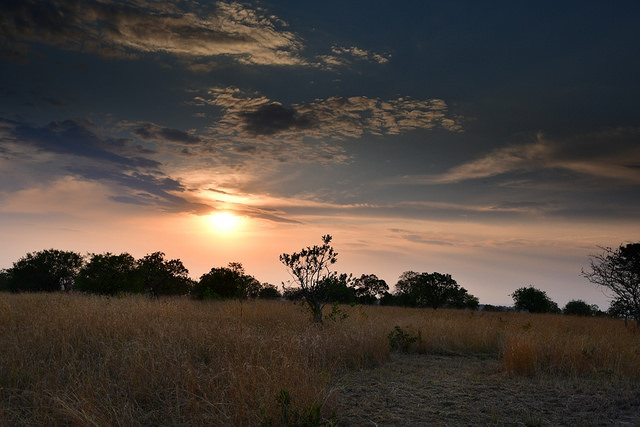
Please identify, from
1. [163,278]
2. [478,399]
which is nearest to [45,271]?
[163,278]

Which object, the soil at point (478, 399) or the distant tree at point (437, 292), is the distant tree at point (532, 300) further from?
the soil at point (478, 399)

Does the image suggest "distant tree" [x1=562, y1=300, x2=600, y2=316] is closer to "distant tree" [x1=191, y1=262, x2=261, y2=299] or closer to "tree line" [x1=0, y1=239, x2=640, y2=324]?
"tree line" [x1=0, y1=239, x2=640, y2=324]

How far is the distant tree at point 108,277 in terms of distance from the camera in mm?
25266

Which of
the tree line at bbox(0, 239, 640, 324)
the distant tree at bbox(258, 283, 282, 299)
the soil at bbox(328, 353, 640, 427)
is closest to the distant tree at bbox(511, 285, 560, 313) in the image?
the tree line at bbox(0, 239, 640, 324)

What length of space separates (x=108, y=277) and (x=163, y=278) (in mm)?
3765

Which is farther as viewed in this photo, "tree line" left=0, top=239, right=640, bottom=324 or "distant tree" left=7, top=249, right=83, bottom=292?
"distant tree" left=7, top=249, right=83, bottom=292

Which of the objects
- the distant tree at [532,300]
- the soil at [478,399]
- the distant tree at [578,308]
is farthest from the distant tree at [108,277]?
the distant tree at [578,308]

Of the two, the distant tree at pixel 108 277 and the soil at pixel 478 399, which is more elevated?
the distant tree at pixel 108 277

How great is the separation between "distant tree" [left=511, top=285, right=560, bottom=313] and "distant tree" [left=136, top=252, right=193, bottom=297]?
29838mm

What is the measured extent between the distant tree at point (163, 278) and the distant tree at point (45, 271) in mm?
11952

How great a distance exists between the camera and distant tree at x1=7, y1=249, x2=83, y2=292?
35438 millimetres

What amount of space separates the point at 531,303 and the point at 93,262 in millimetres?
36117

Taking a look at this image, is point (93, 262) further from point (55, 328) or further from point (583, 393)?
point (583, 393)

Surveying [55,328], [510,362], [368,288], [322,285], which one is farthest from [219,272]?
[368,288]
